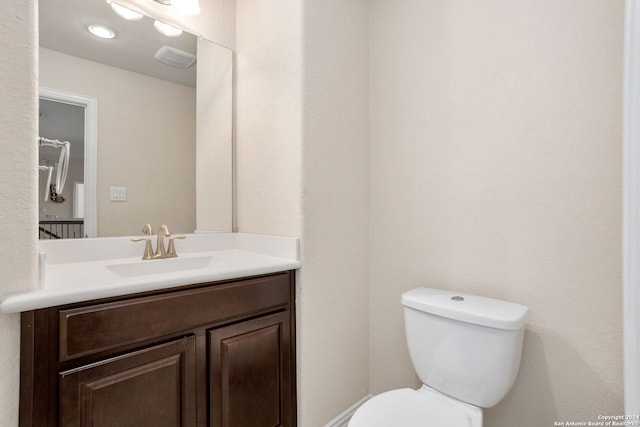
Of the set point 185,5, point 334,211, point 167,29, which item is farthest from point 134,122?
point 334,211

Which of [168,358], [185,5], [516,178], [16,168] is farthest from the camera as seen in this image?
[185,5]

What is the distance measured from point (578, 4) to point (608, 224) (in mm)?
788

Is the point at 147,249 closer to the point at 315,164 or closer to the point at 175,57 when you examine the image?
the point at 315,164

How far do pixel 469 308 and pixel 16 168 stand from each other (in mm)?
1453

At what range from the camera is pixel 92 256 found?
125cm

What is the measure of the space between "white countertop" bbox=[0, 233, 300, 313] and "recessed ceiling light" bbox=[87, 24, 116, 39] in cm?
90

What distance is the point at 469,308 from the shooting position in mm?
1084

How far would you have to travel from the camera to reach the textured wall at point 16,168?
2.46 ft

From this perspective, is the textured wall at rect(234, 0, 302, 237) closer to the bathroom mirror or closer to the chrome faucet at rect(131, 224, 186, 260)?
the bathroom mirror

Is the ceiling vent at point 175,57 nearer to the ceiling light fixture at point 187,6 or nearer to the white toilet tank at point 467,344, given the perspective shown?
the ceiling light fixture at point 187,6

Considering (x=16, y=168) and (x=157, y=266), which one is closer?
(x=16, y=168)

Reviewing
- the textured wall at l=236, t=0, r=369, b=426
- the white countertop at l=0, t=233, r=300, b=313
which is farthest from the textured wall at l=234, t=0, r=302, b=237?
the white countertop at l=0, t=233, r=300, b=313

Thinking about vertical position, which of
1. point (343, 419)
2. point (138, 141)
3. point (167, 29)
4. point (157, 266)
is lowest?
point (343, 419)

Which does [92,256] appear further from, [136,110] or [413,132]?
[413,132]
